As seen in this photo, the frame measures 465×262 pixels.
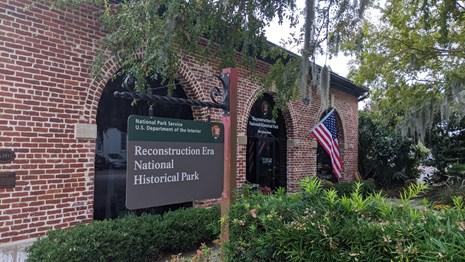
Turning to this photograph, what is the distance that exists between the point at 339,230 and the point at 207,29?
13.1 feet

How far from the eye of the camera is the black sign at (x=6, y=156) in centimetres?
552

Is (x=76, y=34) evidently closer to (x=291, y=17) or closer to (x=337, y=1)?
(x=291, y=17)

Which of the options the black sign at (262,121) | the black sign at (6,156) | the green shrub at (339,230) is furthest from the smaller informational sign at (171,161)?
the black sign at (262,121)

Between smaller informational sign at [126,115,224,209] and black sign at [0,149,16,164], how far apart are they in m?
3.34

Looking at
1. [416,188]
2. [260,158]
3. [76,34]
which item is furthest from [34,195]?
[260,158]

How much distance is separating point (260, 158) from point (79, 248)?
6.89 meters

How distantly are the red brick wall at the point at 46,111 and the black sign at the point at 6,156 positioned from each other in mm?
→ 62

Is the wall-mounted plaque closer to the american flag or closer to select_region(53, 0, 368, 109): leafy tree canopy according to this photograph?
select_region(53, 0, 368, 109): leafy tree canopy

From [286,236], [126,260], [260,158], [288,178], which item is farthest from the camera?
[288,178]

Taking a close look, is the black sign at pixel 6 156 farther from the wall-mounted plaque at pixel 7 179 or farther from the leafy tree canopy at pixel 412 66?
the leafy tree canopy at pixel 412 66

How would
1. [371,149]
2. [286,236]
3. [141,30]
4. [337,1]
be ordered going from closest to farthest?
[286,236] < [141,30] < [337,1] < [371,149]

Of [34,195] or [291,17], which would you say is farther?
[291,17]

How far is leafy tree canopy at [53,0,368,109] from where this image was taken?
16.5 feet

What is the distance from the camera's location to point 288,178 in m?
12.3
